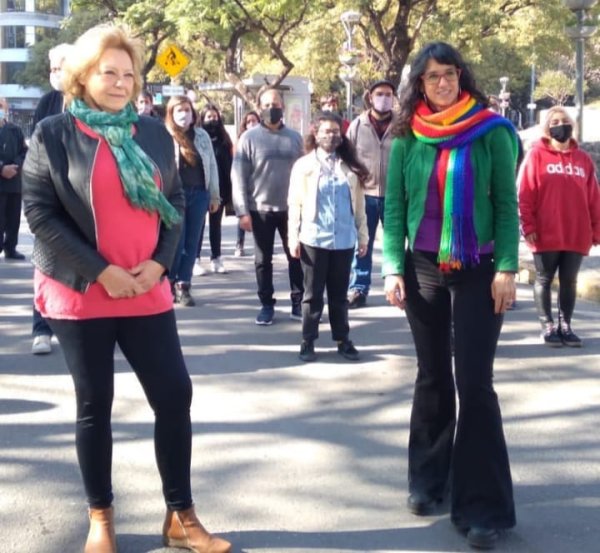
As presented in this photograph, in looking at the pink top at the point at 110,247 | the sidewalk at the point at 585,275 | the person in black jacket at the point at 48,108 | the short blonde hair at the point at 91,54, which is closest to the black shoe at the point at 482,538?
the pink top at the point at 110,247

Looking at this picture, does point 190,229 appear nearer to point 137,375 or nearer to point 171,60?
point 137,375

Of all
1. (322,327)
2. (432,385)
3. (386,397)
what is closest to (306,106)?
(322,327)

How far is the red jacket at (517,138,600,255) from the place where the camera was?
7492mm

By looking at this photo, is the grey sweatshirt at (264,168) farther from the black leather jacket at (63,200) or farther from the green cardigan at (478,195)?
the black leather jacket at (63,200)

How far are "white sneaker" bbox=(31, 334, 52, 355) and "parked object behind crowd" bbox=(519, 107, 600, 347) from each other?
3724 millimetres

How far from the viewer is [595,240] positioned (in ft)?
25.1

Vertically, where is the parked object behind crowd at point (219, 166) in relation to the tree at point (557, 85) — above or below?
below

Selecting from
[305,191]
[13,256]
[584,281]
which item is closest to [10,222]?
[13,256]

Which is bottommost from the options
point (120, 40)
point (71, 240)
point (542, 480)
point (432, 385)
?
point (542, 480)

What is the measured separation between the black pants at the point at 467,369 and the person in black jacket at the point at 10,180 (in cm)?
857

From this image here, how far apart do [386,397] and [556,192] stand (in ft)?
7.73

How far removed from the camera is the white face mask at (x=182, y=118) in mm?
9023

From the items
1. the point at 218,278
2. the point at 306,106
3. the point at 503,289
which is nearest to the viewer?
the point at 503,289

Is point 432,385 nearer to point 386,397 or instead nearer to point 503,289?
point 503,289
